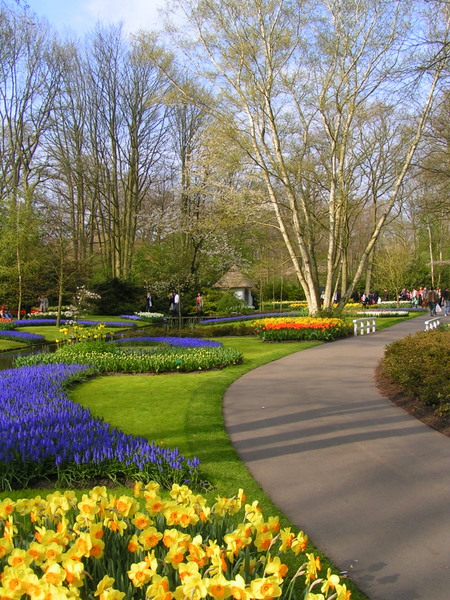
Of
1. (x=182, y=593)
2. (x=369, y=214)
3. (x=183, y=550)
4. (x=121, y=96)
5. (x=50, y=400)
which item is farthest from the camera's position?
(x=369, y=214)

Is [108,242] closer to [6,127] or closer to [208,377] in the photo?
[6,127]

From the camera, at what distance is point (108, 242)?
4416cm

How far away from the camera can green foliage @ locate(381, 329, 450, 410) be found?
714cm

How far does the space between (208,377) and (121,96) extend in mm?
34022

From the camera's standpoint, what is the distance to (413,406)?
7496 mm

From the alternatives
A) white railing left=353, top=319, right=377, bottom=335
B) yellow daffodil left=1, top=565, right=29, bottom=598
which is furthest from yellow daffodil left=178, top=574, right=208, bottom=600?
white railing left=353, top=319, right=377, bottom=335

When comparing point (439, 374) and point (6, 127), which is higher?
point (6, 127)

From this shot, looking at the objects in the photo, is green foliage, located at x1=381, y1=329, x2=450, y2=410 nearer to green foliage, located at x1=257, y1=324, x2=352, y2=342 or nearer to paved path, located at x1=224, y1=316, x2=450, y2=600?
paved path, located at x1=224, y1=316, x2=450, y2=600

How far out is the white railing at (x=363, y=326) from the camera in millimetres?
19766

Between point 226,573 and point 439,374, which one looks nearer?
point 226,573

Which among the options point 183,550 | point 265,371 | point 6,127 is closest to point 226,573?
point 183,550

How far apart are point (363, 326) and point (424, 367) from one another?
12.7 m

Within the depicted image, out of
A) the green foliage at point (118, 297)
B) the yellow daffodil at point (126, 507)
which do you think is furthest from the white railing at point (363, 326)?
the green foliage at point (118, 297)

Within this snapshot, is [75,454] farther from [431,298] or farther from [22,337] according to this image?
[431,298]
